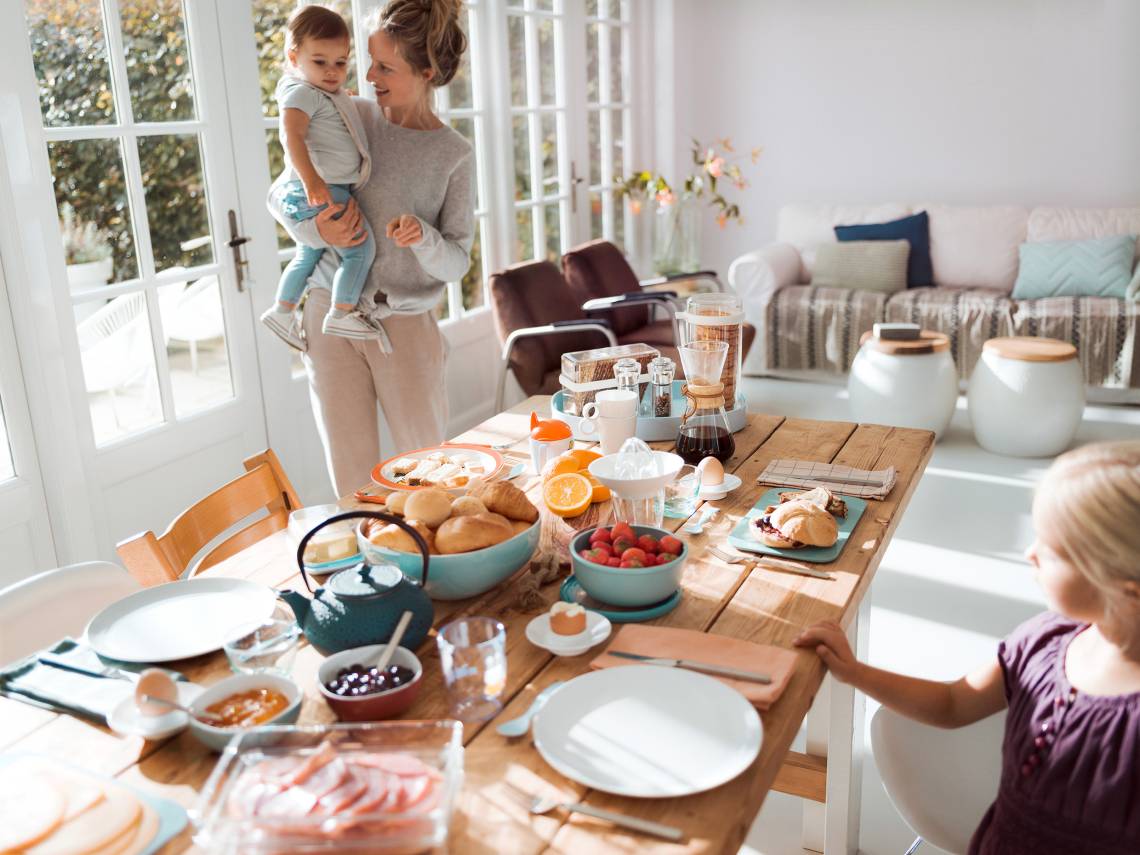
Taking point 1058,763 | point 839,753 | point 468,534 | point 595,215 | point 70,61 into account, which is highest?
point 70,61

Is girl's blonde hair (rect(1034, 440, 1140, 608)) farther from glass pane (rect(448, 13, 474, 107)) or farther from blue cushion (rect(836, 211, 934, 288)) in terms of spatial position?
blue cushion (rect(836, 211, 934, 288))

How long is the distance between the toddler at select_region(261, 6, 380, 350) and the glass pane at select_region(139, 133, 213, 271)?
0.56 metres

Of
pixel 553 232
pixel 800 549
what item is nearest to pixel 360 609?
pixel 800 549

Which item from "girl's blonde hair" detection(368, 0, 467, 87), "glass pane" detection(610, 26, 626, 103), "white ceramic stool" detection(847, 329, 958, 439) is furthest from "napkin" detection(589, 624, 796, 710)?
"glass pane" detection(610, 26, 626, 103)

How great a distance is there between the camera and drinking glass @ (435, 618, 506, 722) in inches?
47.6

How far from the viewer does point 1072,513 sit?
1.13 m

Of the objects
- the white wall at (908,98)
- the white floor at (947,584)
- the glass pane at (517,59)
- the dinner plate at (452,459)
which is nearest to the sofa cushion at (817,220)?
the white wall at (908,98)

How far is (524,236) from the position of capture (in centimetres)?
495

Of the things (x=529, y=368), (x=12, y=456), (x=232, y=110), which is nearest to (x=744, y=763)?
(x=12, y=456)

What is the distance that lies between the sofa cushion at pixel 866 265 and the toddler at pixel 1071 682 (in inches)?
168

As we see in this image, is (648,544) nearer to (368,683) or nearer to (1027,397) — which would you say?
(368,683)

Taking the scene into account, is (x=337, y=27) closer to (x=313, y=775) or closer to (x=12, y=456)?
(x=12, y=456)

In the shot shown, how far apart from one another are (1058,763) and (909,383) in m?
3.24

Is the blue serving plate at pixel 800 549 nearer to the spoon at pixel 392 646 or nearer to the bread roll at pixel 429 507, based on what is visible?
the bread roll at pixel 429 507
